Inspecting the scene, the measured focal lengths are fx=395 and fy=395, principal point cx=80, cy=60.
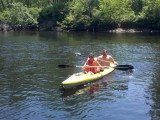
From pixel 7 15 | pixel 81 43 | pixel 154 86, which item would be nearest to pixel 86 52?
pixel 81 43

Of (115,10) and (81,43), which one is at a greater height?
(115,10)

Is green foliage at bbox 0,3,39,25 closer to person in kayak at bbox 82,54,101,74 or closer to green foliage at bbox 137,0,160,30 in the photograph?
green foliage at bbox 137,0,160,30

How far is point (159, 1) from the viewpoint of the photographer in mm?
88125

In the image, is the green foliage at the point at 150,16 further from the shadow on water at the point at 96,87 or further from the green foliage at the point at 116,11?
the shadow on water at the point at 96,87

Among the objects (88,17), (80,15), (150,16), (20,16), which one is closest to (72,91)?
(150,16)

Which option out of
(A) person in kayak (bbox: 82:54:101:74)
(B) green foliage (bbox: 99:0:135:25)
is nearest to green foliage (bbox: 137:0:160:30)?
(B) green foliage (bbox: 99:0:135:25)

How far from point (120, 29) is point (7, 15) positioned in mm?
32867

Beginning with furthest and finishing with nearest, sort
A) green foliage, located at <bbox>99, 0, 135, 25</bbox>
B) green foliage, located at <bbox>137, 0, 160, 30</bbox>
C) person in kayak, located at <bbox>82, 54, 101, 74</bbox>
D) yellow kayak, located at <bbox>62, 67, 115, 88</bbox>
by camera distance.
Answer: green foliage, located at <bbox>99, 0, 135, 25</bbox> < green foliage, located at <bbox>137, 0, 160, 30</bbox> < person in kayak, located at <bbox>82, 54, 101, 74</bbox> < yellow kayak, located at <bbox>62, 67, 115, 88</bbox>

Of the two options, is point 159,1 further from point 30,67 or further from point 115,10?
point 30,67

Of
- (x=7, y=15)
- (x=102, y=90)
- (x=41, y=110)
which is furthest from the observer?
(x=7, y=15)

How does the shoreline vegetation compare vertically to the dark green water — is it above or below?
above

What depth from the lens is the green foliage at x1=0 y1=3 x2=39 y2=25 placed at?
102 metres

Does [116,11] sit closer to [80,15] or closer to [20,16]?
[80,15]

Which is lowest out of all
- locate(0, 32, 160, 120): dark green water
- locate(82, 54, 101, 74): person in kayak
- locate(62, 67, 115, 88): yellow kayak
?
locate(0, 32, 160, 120): dark green water
